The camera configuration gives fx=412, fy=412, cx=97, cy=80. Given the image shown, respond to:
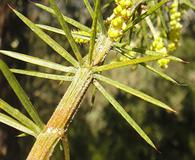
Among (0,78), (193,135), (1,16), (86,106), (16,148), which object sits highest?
(1,16)

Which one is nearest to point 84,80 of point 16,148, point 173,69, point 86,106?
point 16,148

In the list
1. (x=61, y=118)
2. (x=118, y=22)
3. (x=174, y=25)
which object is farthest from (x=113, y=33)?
(x=174, y=25)

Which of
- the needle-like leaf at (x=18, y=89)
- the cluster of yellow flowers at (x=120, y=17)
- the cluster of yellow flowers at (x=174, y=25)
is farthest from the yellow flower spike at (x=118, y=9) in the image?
the cluster of yellow flowers at (x=174, y=25)

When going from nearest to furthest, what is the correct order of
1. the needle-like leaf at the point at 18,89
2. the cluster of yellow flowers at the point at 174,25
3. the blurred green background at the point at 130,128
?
the needle-like leaf at the point at 18,89
the cluster of yellow flowers at the point at 174,25
the blurred green background at the point at 130,128

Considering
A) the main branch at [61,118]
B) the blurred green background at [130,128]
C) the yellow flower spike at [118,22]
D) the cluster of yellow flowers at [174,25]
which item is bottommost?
the blurred green background at [130,128]

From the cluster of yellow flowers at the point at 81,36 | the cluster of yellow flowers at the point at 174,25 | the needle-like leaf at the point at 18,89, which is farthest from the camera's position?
the cluster of yellow flowers at the point at 174,25

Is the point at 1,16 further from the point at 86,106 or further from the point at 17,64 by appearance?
the point at 86,106

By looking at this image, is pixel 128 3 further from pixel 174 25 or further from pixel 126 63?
pixel 174 25

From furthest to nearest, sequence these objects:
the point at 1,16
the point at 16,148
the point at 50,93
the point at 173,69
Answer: the point at 173,69 → the point at 50,93 → the point at 16,148 → the point at 1,16

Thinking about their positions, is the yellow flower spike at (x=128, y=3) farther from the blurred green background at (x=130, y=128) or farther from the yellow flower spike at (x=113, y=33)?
the blurred green background at (x=130, y=128)
